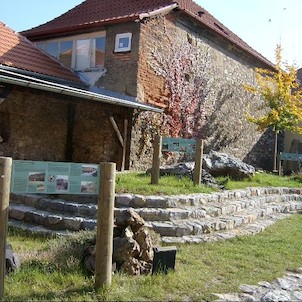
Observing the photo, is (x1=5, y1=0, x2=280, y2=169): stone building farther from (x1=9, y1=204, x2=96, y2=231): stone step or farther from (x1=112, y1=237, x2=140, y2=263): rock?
(x1=112, y1=237, x2=140, y2=263): rock

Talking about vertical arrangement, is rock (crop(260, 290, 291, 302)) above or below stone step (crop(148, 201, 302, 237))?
below

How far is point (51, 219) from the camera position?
6219mm

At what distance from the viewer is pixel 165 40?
43.1 feet

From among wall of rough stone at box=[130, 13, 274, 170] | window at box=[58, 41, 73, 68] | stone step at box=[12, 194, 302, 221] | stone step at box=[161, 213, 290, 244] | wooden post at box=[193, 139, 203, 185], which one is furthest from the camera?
window at box=[58, 41, 73, 68]

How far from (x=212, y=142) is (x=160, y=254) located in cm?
1177

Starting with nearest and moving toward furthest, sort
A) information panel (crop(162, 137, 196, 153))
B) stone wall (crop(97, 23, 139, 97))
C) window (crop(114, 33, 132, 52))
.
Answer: information panel (crop(162, 137, 196, 153)), stone wall (crop(97, 23, 139, 97)), window (crop(114, 33, 132, 52))

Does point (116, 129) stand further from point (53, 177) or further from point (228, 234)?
point (53, 177)

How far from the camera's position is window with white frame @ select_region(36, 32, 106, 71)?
1294cm

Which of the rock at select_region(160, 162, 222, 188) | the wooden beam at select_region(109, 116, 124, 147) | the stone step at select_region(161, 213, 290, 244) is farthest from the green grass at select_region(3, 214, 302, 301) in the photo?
the wooden beam at select_region(109, 116, 124, 147)

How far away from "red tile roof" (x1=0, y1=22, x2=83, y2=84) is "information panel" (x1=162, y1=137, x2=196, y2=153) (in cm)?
551

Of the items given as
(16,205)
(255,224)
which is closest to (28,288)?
(16,205)

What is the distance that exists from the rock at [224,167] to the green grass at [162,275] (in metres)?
3.94

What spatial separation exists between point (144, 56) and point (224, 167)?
4609mm

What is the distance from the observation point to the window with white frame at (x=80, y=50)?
12938 mm
